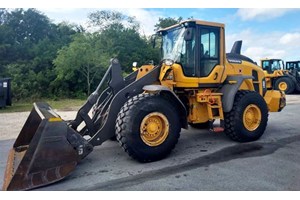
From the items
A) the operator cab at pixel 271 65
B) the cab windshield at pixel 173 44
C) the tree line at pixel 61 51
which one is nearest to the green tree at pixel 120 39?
the tree line at pixel 61 51

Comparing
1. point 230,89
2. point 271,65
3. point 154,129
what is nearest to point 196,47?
point 230,89

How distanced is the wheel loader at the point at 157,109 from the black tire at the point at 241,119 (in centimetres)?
2

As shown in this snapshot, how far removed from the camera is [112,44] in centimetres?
2517

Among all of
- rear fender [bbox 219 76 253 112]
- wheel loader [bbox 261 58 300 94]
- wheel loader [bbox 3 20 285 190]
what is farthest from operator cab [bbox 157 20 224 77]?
wheel loader [bbox 261 58 300 94]

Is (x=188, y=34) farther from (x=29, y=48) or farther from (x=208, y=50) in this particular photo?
(x=29, y=48)

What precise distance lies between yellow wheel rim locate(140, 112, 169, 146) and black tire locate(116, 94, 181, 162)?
5 centimetres

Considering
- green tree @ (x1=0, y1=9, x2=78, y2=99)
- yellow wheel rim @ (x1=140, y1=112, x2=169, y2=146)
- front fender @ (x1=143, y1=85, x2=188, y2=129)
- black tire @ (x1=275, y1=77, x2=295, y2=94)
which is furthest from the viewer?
green tree @ (x1=0, y1=9, x2=78, y2=99)

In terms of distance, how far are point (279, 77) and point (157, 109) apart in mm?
16976

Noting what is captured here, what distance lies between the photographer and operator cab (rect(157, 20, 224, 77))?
5.36 metres

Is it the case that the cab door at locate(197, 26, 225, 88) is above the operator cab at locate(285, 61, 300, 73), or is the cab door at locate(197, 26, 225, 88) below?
below

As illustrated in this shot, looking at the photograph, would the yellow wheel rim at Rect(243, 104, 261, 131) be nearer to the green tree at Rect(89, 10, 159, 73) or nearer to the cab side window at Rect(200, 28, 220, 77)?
the cab side window at Rect(200, 28, 220, 77)

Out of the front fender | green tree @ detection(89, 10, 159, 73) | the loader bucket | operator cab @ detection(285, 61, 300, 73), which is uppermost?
green tree @ detection(89, 10, 159, 73)

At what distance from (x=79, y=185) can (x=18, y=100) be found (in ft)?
53.6

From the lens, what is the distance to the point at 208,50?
5594 millimetres
